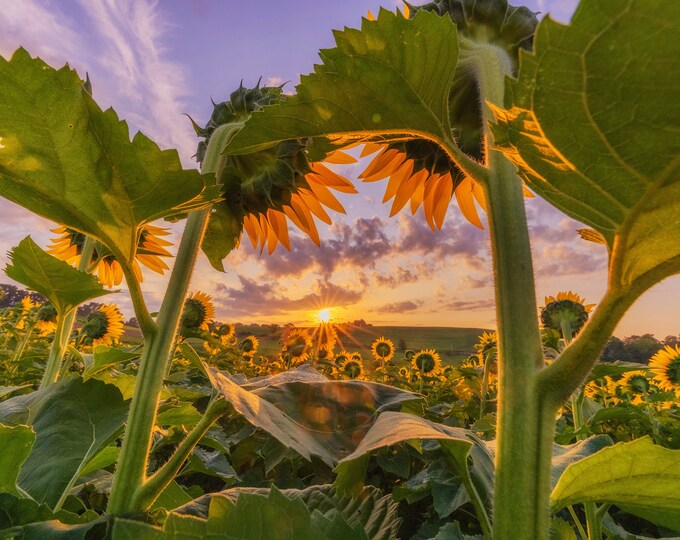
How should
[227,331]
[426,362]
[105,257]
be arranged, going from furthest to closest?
[227,331] → [426,362] → [105,257]

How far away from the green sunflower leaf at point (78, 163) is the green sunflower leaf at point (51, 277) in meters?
0.26

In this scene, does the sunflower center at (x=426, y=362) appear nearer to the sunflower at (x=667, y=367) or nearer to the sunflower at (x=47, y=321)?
the sunflower at (x=667, y=367)

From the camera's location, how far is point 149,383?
2.02 feet

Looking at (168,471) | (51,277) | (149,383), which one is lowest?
(168,471)

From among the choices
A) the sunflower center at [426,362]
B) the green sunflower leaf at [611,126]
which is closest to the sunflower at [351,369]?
the sunflower center at [426,362]

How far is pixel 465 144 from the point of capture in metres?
0.88

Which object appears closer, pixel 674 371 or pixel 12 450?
pixel 12 450

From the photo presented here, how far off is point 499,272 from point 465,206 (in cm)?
92

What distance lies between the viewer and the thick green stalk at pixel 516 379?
1.38 feet

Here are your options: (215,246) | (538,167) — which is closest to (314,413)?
(538,167)

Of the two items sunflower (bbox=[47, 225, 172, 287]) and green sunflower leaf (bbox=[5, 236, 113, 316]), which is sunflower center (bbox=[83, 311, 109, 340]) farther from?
green sunflower leaf (bbox=[5, 236, 113, 316])

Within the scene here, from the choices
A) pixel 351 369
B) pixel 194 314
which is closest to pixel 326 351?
pixel 351 369

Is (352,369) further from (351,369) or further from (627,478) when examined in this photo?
(627,478)

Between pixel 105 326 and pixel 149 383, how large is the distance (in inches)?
114
